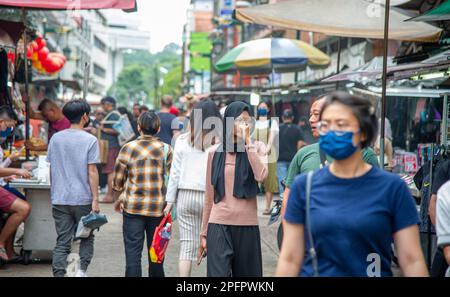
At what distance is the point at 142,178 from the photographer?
7.84 meters

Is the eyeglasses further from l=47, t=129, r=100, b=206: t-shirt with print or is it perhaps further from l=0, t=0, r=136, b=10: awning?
l=0, t=0, r=136, b=10: awning

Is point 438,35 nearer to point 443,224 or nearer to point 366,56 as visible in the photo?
point 443,224

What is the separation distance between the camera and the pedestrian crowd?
4113mm

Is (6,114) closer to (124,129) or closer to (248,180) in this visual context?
(248,180)

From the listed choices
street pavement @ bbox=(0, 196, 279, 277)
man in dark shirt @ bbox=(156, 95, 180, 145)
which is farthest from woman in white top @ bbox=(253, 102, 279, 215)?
street pavement @ bbox=(0, 196, 279, 277)

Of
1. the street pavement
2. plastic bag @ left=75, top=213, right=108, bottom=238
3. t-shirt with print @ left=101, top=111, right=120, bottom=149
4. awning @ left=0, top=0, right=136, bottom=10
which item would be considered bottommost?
the street pavement

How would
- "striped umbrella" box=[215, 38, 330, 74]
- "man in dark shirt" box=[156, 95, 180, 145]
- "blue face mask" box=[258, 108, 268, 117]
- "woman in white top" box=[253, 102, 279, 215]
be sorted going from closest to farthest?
"man in dark shirt" box=[156, 95, 180, 145]
"woman in white top" box=[253, 102, 279, 215]
"blue face mask" box=[258, 108, 268, 117]
"striped umbrella" box=[215, 38, 330, 74]

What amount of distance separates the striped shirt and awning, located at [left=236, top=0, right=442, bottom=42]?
371cm

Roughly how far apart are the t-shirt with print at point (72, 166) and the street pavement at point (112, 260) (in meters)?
0.59

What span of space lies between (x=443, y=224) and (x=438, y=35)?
762 centimetres

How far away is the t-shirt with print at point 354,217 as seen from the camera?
13.3 feet

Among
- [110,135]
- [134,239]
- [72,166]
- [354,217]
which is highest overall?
[354,217]

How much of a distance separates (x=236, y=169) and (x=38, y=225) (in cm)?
367

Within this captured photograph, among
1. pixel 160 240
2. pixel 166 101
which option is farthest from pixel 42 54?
pixel 160 240
